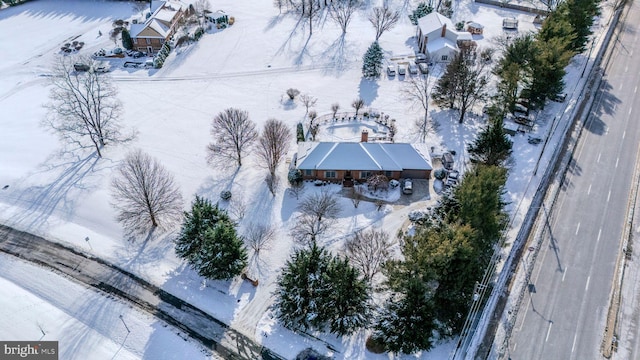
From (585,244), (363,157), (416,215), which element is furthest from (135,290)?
(585,244)

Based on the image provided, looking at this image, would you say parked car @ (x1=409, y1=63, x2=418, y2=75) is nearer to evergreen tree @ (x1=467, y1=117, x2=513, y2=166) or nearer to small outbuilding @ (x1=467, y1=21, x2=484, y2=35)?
small outbuilding @ (x1=467, y1=21, x2=484, y2=35)

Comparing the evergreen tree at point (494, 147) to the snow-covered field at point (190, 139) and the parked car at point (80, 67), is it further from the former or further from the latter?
the parked car at point (80, 67)

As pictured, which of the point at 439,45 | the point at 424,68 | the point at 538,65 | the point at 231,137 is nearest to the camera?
the point at 231,137

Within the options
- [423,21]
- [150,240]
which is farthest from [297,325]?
[423,21]

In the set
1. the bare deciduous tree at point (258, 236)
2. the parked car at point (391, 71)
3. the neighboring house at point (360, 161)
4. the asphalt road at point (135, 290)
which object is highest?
the parked car at point (391, 71)

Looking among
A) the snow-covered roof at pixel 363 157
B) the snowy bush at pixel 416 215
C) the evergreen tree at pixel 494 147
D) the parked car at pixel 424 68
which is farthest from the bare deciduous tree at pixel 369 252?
the parked car at pixel 424 68

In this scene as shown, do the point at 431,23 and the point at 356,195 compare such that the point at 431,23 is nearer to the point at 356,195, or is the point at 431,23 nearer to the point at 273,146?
the point at 356,195
